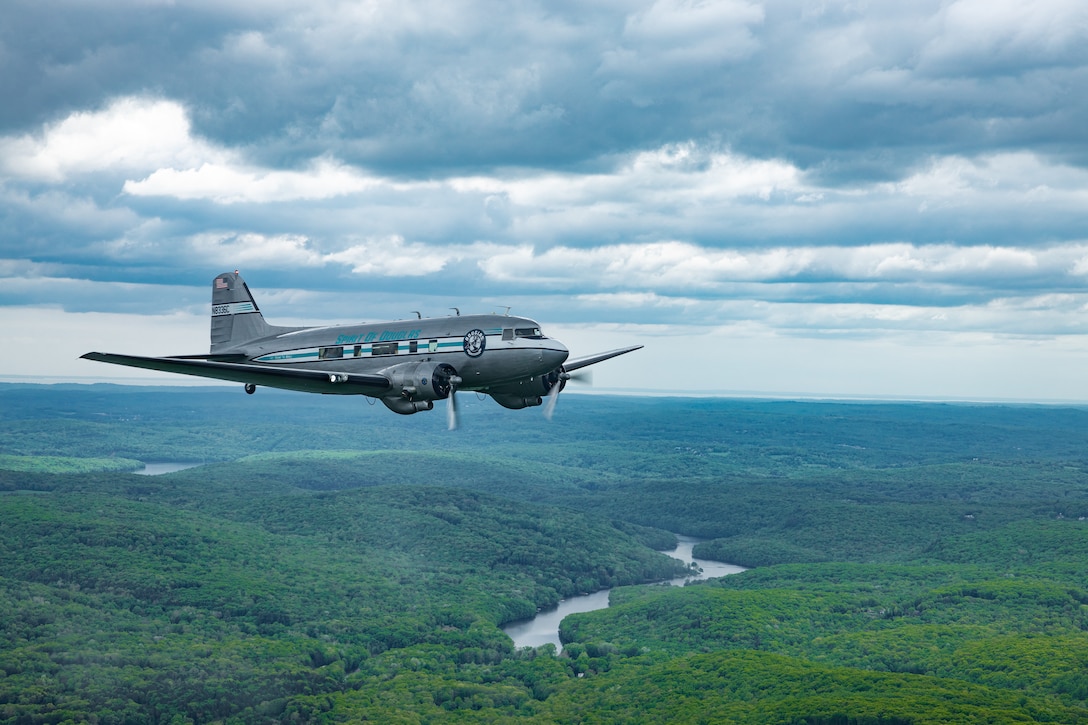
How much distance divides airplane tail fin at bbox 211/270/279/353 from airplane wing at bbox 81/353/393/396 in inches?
693

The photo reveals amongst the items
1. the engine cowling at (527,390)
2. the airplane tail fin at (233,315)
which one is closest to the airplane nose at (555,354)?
the engine cowling at (527,390)

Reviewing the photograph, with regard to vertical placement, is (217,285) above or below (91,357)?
above

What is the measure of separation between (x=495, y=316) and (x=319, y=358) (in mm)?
13271

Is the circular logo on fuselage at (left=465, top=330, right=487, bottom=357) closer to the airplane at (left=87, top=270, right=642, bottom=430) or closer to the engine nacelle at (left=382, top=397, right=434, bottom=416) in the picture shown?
the airplane at (left=87, top=270, right=642, bottom=430)

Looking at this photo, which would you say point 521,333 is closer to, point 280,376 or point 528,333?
point 528,333

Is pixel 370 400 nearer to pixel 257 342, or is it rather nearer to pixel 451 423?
pixel 451 423

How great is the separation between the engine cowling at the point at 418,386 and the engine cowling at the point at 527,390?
422 centimetres

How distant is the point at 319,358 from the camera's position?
66.2m

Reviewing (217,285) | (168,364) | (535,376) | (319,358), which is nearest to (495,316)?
(535,376)

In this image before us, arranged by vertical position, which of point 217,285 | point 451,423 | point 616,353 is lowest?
point 451,423

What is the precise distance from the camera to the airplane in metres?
58.8

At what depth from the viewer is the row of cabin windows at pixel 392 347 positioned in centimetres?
6047

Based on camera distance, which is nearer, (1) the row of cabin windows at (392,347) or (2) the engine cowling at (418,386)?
(2) the engine cowling at (418,386)

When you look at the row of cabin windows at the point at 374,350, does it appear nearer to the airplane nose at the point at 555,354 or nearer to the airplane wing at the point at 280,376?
the airplane wing at the point at 280,376
